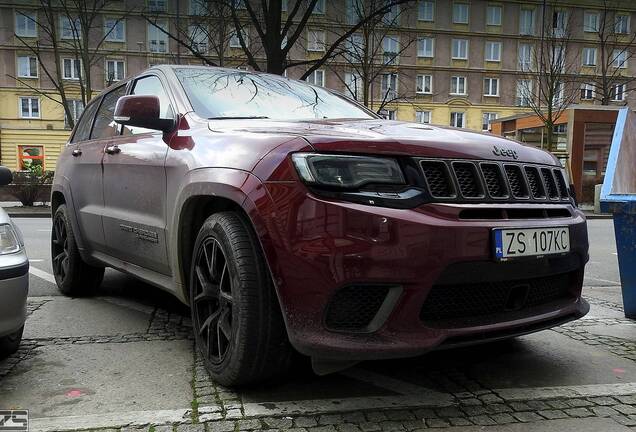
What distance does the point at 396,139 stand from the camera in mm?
2404

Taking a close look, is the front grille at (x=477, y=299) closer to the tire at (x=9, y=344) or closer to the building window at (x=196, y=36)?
the tire at (x=9, y=344)

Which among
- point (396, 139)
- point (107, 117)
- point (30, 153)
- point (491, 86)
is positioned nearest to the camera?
point (396, 139)

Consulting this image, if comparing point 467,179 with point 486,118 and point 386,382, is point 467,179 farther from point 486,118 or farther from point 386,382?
point 486,118

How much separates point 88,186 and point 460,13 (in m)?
45.8

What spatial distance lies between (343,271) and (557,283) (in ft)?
4.22

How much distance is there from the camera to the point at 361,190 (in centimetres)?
225

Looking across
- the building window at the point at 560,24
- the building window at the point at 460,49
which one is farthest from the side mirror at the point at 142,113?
the building window at the point at 460,49

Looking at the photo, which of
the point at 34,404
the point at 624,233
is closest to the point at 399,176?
the point at 34,404

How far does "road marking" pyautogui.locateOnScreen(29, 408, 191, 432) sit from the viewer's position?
7.60 ft

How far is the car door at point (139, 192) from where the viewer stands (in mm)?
3211

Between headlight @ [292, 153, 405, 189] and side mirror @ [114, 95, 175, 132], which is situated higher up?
side mirror @ [114, 95, 175, 132]

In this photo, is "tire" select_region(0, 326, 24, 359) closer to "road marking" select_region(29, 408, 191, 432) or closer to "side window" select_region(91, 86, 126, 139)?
"road marking" select_region(29, 408, 191, 432)

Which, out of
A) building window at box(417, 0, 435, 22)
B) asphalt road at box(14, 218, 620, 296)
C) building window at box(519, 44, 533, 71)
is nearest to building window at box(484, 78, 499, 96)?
building window at box(519, 44, 533, 71)

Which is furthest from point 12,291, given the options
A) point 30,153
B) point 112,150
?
point 30,153
